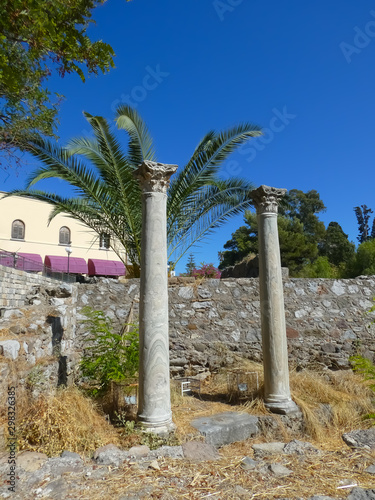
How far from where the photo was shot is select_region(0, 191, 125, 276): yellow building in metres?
23.6

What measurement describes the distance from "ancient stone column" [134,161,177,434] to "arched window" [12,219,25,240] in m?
22.4

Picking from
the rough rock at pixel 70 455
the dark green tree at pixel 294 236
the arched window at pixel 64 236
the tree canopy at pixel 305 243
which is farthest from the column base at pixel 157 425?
the arched window at pixel 64 236

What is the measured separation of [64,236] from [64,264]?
2.27 meters

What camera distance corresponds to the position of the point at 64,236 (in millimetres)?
26062

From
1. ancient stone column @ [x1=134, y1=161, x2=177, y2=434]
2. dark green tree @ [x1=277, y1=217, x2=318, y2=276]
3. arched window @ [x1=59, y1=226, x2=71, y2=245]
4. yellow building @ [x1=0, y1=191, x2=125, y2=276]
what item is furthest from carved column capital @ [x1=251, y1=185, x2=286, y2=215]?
arched window @ [x1=59, y1=226, x2=71, y2=245]

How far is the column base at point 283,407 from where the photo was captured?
4340 mm

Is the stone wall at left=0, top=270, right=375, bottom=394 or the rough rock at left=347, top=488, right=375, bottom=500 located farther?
the stone wall at left=0, top=270, right=375, bottom=394

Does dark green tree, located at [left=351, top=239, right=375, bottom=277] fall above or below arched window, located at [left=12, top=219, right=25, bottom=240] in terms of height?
below

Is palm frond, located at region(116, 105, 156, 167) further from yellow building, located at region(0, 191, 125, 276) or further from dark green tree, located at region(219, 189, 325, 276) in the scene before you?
yellow building, located at region(0, 191, 125, 276)

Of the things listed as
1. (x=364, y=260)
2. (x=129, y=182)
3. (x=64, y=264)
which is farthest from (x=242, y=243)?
(x=129, y=182)

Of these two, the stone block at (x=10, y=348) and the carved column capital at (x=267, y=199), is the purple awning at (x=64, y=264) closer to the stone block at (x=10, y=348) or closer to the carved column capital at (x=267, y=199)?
the carved column capital at (x=267, y=199)

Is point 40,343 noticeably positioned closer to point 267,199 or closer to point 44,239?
point 267,199

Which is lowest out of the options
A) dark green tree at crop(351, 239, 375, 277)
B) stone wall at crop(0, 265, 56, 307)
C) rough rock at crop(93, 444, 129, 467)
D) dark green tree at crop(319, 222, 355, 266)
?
rough rock at crop(93, 444, 129, 467)

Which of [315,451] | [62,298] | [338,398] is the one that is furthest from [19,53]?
[338,398]
